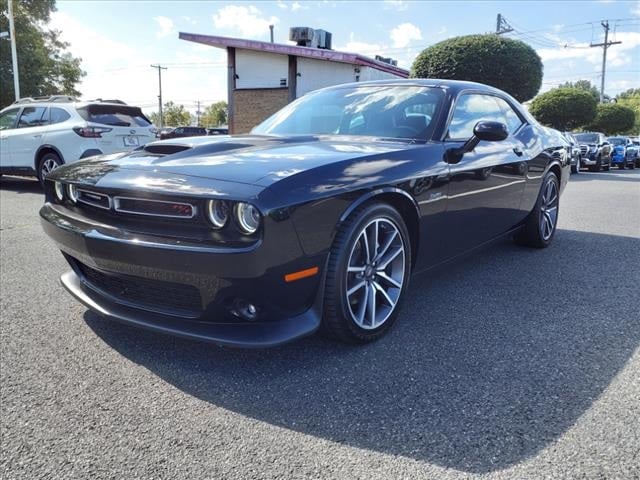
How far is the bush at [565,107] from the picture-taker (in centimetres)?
2428

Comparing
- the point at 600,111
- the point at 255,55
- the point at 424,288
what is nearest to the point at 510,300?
the point at 424,288

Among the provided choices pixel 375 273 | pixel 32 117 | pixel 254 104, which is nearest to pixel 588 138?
pixel 254 104

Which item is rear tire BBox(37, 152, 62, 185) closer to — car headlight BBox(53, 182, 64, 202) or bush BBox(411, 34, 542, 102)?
car headlight BBox(53, 182, 64, 202)

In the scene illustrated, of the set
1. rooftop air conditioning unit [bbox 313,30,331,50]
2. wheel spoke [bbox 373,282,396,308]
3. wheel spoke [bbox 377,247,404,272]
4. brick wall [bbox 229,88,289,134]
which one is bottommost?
wheel spoke [bbox 373,282,396,308]

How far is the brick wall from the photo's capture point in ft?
55.3

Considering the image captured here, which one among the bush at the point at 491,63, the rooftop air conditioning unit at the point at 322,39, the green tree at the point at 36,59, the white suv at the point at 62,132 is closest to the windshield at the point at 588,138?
the bush at the point at 491,63

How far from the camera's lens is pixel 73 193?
2.63 metres

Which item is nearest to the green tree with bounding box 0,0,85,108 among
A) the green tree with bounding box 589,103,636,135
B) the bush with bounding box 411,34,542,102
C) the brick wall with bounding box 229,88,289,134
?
the brick wall with bounding box 229,88,289,134

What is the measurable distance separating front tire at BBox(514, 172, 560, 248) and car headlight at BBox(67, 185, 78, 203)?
362cm

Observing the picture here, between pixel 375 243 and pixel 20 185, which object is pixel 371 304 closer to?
pixel 375 243

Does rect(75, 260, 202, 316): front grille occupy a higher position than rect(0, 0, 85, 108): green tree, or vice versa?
rect(0, 0, 85, 108): green tree

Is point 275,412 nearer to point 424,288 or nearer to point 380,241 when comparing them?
point 380,241

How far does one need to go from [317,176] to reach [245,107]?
15799 mm

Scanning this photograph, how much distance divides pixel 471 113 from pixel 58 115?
24.3 ft
